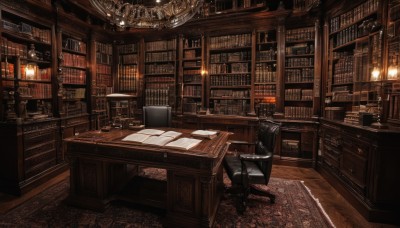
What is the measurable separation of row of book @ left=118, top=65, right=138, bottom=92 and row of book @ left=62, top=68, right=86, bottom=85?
34.7 inches

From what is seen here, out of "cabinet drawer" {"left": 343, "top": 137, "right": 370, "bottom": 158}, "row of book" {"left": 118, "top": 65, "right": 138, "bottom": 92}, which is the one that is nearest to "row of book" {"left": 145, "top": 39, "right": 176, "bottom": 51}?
"row of book" {"left": 118, "top": 65, "right": 138, "bottom": 92}

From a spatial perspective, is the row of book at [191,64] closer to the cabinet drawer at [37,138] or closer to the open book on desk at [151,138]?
the open book on desk at [151,138]

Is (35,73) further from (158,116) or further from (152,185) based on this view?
(152,185)

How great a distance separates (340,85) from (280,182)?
1.82 metres

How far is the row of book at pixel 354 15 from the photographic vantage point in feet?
8.73

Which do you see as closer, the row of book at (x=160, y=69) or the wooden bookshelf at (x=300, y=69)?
the wooden bookshelf at (x=300, y=69)

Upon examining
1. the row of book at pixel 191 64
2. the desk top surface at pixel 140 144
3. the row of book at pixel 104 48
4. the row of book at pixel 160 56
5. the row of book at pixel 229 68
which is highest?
the row of book at pixel 104 48

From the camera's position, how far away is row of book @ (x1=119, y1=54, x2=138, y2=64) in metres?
4.91

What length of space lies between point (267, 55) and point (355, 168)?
2.39 metres

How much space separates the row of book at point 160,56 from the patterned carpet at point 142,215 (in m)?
3.15

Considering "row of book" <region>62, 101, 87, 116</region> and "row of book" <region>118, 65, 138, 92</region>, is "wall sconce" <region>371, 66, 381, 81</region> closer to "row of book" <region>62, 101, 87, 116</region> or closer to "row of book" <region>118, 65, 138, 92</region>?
"row of book" <region>118, 65, 138, 92</region>

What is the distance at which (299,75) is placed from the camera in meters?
3.87

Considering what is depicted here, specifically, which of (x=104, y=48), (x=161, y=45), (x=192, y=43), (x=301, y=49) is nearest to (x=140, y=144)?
(x=192, y=43)

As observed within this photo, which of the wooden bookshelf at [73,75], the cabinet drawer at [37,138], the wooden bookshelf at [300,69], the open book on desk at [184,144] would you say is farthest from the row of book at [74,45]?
the wooden bookshelf at [300,69]
